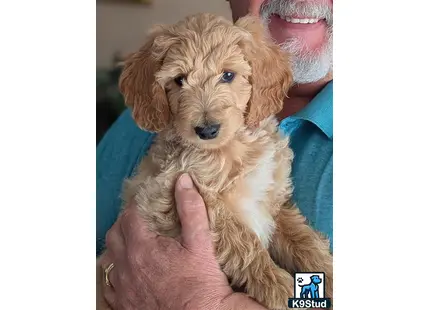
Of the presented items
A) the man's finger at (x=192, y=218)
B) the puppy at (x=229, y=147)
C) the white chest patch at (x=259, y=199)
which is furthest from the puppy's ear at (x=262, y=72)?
the man's finger at (x=192, y=218)

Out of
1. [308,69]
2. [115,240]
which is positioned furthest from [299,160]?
[115,240]

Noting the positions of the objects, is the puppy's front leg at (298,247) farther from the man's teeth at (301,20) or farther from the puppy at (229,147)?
the man's teeth at (301,20)

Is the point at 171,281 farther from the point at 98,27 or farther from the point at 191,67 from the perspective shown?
the point at 98,27

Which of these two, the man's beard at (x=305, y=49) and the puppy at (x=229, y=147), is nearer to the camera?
the puppy at (x=229, y=147)

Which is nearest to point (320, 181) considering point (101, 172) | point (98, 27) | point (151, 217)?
point (151, 217)

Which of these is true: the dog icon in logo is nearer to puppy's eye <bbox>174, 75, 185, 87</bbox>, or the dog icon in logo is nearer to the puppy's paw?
the puppy's paw

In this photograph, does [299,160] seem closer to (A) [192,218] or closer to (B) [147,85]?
(A) [192,218]

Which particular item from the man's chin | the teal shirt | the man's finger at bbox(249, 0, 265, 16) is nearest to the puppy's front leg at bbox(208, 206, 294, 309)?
the teal shirt
